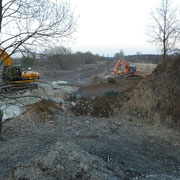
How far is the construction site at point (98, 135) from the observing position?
13.7 feet

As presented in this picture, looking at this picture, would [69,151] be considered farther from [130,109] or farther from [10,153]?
[130,109]

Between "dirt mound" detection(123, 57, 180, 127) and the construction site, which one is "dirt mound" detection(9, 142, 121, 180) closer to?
the construction site

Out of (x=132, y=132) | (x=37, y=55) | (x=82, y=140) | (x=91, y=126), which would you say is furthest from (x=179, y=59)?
(x=37, y=55)

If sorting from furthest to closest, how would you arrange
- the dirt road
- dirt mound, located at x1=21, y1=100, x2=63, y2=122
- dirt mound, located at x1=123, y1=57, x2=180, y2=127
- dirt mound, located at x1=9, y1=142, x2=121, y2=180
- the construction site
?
1. dirt mound, located at x1=123, y1=57, x2=180, y2=127
2. dirt mound, located at x1=21, y1=100, x2=63, y2=122
3. the dirt road
4. the construction site
5. dirt mound, located at x1=9, y1=142, x2=121, y2=180

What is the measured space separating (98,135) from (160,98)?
444 cm

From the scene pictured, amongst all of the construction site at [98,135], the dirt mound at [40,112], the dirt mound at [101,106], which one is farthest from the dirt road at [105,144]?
the dirt mound at [101,106]

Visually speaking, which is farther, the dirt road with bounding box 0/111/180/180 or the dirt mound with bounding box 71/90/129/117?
the dirt mound with bounding box 71/90/129/117

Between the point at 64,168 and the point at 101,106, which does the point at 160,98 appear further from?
the point at 64,168

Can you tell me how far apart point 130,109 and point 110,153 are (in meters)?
5.03

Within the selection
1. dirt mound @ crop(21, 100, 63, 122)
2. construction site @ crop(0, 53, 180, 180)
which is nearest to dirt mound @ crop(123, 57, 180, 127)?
construction site @ crop(0, 53, 180, 180)

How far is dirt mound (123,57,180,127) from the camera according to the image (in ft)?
28.8

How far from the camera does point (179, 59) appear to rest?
10.9 meters

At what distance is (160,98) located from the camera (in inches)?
383

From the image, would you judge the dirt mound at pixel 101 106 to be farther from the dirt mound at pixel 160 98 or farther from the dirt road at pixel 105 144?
the dirt road at pixel 105 144
